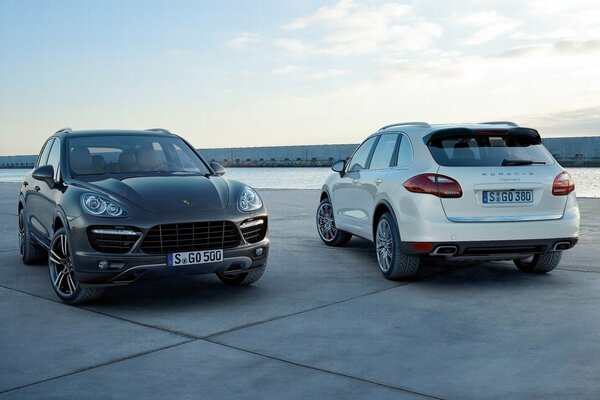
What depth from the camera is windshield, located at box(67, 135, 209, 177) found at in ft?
23.4

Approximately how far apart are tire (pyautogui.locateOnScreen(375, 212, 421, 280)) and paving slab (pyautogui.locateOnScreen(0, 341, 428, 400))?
2860 mm

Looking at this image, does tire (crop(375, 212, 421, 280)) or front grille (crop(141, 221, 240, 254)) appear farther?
tire (crop(375, 212, 421, 280))

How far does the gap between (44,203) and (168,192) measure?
1.81 m

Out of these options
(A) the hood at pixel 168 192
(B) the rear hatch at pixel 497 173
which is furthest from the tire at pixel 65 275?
(B) the rear hatch at pixel 497 173

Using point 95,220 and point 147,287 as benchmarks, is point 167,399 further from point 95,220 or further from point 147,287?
point 147,287

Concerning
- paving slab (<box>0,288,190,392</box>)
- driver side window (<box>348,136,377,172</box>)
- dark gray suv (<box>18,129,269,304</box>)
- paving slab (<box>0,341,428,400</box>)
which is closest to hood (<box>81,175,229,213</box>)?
dark gray suv (<box>18,129,269,304</box>)

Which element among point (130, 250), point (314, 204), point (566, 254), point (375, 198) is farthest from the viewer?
point (314, 204)

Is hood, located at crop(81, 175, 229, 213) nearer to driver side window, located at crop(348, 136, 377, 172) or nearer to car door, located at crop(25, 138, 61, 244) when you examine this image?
car door, located at crop(25, 138, 61, 244)

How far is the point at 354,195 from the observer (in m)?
8.87

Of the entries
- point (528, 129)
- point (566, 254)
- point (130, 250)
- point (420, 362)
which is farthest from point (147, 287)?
point (566, 254)

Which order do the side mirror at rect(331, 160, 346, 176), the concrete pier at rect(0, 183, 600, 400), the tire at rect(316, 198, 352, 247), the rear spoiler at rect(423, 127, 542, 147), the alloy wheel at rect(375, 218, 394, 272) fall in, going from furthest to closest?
the tire at rect(316, 198, 352, 247) → the side mirror at rect(331, 160, 346, 176) → the alloy wheel at rect(375, 218, 394, 272) → the rear spoiler at rect(423, 127, 542, 147) → the concrete pier at rect(0, 183, 600, 400)

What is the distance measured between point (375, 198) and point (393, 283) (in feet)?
3.50

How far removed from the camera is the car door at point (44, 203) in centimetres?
698

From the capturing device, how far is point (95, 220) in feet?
19.5
